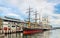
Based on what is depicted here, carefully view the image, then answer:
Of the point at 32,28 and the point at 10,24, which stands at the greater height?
the point at 10,24

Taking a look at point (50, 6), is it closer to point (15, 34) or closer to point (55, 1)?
point (55, 1)

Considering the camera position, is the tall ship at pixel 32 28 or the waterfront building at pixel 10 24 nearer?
the waterfront building at pixel 10 24

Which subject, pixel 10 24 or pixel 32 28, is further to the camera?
pixel 32 28

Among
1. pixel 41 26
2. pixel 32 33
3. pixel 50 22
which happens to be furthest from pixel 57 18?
pixel 32 33

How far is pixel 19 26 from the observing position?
3717mm

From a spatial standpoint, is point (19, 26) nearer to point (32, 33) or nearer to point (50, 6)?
point (32, 33)

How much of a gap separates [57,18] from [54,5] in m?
0.28

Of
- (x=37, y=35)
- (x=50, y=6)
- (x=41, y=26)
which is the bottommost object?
(x=37, y=35)

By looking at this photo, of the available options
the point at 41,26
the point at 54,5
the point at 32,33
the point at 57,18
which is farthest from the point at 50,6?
the point at 32,33

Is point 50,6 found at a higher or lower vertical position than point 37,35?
higher

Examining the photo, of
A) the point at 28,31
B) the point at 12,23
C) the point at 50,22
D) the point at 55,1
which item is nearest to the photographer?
the point at 55,1

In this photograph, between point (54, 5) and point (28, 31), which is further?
point (28, 31)

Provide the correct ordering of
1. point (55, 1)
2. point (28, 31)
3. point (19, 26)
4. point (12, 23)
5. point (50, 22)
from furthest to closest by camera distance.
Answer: point (28, 31)
point (19, 26)
point (12, 23)
point (50, 22)
point (55, 1)

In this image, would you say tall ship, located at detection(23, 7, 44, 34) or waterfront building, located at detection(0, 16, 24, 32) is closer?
waterfront building, located at detection(0, 16, 24, 32)
